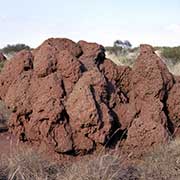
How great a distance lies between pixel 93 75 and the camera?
906 centimetres

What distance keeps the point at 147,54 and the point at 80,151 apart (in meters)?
2.21

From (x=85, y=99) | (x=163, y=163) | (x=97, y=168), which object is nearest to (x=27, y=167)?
(x=97, y=168)

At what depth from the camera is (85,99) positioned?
8695mm

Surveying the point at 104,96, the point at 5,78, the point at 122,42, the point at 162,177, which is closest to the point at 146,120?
the point at 104,96

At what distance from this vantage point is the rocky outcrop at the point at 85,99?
28.8ft

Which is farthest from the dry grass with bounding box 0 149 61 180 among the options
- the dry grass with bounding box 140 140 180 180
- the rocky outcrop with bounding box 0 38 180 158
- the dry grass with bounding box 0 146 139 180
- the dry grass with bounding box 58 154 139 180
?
the dry grass with bounding box 140 140 180 180

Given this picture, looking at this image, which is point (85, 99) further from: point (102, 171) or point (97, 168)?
point (102, 171)

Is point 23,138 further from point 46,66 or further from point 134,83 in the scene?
point 134,83

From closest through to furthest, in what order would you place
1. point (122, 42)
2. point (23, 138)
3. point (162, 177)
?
point (162, 177), point (23, 138), point (122, 42)

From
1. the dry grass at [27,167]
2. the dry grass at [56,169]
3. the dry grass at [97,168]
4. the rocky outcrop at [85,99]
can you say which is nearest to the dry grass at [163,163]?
the dry grass at [97,168]

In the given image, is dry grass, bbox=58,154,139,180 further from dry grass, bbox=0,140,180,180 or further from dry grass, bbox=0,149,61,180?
dry grass, bbox=0,149,61,180

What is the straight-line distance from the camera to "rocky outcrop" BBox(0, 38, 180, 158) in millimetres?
8789

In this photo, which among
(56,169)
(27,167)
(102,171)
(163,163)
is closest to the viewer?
(102,171)

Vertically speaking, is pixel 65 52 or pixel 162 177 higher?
pixel 65 52
